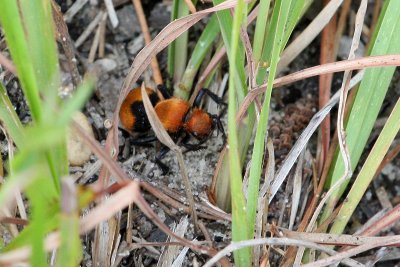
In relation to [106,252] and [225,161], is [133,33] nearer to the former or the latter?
[225,161]

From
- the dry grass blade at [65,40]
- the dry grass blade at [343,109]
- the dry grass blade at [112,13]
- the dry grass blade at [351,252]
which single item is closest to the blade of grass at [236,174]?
the dry grass blade at [351,252]

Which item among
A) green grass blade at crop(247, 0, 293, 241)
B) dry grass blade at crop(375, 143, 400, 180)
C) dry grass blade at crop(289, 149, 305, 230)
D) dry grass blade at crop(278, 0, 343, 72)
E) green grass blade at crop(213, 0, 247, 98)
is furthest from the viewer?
dry grass blade at crop(375, 143, 400, 180)

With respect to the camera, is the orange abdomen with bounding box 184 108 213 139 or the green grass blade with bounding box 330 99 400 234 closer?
the green grass blade with bounding box 330 99 400 234

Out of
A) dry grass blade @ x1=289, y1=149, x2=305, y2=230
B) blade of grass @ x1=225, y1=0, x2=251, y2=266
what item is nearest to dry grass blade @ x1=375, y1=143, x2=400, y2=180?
dry grass blade @ x1=289, y1=149, x2=305, y2=230

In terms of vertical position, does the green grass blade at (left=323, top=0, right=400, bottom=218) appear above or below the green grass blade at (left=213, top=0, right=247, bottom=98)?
below

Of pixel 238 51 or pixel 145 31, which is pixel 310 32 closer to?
pixel 238 51

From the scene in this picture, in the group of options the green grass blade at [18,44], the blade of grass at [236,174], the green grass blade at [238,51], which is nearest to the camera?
the green grass blade at [18,44]

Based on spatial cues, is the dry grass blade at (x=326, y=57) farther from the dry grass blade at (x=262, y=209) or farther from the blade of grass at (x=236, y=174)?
the blade of grass at (x=236, y=174)

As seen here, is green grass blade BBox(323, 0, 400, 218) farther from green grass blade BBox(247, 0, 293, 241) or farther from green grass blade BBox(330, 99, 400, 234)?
green grass blade BBox(247, 0, 293, 241)
